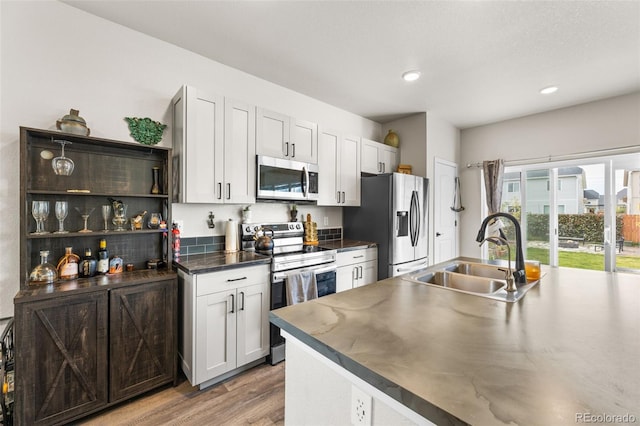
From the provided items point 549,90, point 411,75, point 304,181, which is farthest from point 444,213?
point 304,181

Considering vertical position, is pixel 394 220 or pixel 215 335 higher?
pixel 394 220

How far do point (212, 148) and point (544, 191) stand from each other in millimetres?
4414

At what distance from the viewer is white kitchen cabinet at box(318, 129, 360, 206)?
10.5ft

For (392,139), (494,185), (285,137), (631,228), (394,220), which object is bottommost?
(631,228)

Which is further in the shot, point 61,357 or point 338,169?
Result: point 338,169

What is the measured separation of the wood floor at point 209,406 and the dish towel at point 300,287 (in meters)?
0.63

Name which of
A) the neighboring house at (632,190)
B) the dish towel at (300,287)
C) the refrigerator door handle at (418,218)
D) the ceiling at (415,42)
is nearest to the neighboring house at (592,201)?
the neighboring house at (632,190)

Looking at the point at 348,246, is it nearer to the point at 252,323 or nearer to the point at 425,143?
the point at 252,323

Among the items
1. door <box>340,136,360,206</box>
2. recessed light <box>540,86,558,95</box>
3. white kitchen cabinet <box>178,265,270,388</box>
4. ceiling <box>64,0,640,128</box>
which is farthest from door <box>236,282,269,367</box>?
recessed light <box>540,86,558,95</box>

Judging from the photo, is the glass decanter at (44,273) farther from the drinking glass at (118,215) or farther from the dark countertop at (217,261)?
the dark countertop at (217,261)

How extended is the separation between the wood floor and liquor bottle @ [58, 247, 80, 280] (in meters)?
0.92

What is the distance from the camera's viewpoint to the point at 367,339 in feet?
2.91

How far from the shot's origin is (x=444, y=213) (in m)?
4.16

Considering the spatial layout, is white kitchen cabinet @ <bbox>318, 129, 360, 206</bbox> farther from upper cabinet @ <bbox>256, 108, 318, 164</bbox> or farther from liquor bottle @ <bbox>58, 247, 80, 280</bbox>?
liquor bottle @ <bbox>58, 247, 80, 280</bbox>
